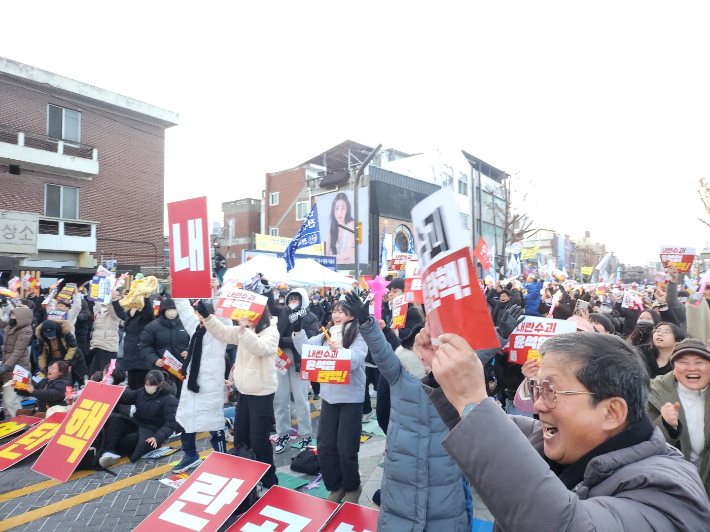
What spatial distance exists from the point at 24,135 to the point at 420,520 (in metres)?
Answer: 22.3

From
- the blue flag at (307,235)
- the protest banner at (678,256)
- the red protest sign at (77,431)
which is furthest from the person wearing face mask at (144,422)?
the protest banner at (678,256)

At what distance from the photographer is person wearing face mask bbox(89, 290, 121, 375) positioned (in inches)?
335

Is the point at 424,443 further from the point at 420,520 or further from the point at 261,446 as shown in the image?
the point at 261,446

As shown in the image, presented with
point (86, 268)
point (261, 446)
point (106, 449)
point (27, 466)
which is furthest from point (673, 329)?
point (86, 268)

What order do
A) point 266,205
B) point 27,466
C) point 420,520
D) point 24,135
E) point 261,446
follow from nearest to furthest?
point 420,520
point 261,446
point 27,466
point 24,135
point 266,205

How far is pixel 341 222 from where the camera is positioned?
3425 centimetres

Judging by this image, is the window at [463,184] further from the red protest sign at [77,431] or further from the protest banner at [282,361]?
the red protest sign at [77,431]

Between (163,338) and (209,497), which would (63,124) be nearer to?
(163,338)

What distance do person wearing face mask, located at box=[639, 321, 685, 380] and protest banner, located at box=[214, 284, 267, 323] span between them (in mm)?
3604

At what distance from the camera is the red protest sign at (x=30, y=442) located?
5520 mm

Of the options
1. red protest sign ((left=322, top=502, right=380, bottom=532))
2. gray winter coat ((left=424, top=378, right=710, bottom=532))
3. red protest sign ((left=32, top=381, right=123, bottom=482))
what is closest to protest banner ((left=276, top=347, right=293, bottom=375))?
red protest sign ((left=32, top=381, right=123, bottom=482))

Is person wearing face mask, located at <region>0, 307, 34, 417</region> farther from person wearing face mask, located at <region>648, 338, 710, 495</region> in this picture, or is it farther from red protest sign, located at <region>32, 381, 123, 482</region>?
person wearing face mask, located at <region>648, 338, 710, 495</region>

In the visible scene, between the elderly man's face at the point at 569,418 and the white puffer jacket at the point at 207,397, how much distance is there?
4.45 m

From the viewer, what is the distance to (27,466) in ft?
18.4
